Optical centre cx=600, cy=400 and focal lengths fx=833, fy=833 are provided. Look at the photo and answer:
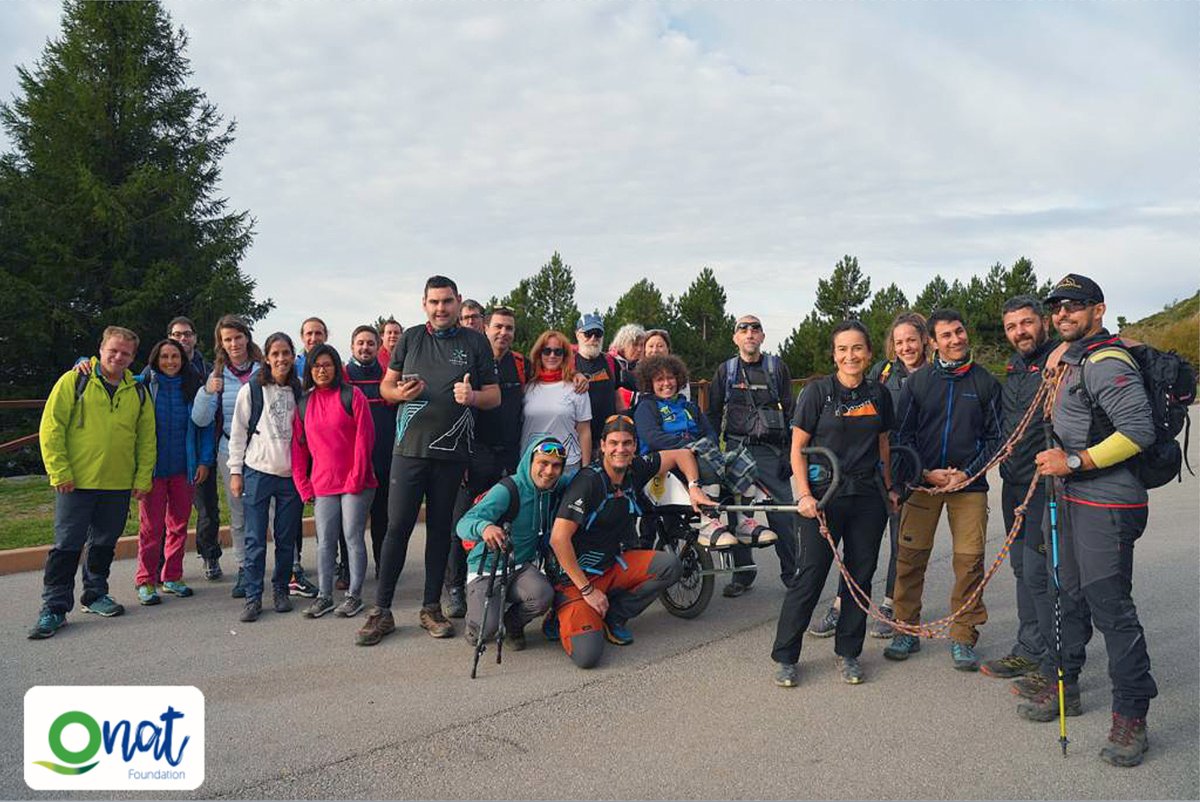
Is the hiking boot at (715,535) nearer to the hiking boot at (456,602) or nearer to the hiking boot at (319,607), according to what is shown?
the hiking boot at (456,602)

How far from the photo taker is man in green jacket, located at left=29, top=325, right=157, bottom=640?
520 cm

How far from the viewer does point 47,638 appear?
507 centimetres

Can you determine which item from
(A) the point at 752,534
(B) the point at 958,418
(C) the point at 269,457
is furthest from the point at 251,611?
(B) the point at 958,418

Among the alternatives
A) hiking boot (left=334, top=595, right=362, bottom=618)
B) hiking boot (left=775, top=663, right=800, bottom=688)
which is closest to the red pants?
hiking boot (left=334, top=595, right=362, bottom=618)

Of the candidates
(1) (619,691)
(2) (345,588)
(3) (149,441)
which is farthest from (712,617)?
(3) (149,441)

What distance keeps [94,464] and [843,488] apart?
181 inches

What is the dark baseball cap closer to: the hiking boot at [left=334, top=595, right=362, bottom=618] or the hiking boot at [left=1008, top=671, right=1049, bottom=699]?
the hiking boot at [left=1008, top=671, right=1049, bottom=699]

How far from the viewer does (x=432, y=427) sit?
5105mm

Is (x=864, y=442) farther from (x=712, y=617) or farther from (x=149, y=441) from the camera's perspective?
(x=149, y=441)

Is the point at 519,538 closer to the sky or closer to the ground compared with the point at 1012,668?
closer to the sky

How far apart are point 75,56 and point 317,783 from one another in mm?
29334

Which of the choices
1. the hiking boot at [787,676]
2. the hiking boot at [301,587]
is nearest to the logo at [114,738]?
the hiking boot at [301,587]

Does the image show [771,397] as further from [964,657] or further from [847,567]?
[964,657]

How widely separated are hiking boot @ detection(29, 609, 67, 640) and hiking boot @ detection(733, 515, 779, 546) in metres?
4.31
